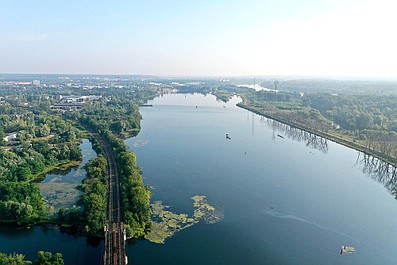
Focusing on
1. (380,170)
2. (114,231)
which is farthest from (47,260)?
(380,170)

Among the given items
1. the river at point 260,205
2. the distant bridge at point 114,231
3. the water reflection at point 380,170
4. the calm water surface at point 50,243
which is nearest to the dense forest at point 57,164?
the distant bridge at point 114,231

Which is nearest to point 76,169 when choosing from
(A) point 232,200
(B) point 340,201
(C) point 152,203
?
(C) point 152,203

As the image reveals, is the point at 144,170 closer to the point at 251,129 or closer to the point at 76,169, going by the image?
the point at 76,169

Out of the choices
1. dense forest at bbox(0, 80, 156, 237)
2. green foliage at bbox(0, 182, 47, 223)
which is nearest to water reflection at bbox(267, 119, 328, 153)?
dense forest at bbox(0, 80, 156, 237)

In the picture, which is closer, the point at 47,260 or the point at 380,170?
the point at 47,260

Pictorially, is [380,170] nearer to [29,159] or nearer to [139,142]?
Answer: [139,142]

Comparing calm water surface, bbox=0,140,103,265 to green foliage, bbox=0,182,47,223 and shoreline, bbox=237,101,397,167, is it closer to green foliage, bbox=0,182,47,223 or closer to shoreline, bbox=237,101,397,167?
green foliage, bbox=0,182,47,223

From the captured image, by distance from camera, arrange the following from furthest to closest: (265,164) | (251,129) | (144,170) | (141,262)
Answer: (251,129), (265,164), (144,170), (141,262)

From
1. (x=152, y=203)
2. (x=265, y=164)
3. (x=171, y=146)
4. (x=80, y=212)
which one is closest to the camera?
(x=80, y=212)
